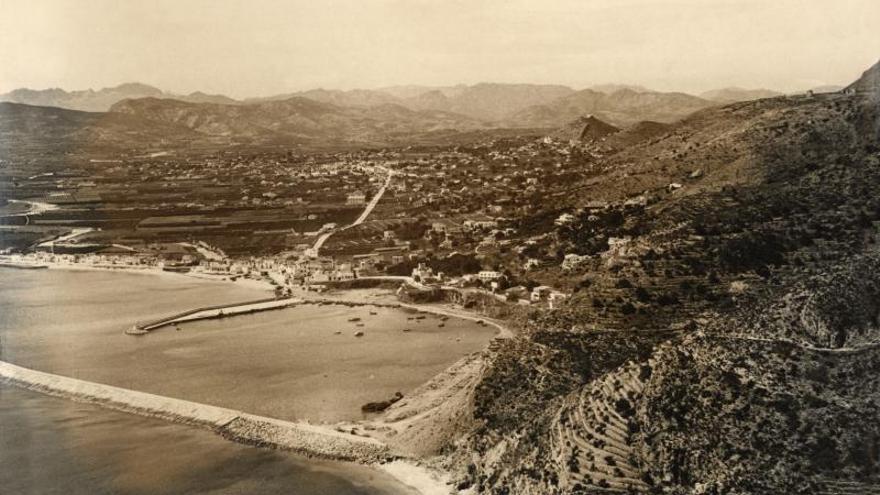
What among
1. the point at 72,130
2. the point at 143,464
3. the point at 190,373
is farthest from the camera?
the point at 72,130

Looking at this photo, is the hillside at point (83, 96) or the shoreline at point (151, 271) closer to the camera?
the shoreline at point (151, 271)

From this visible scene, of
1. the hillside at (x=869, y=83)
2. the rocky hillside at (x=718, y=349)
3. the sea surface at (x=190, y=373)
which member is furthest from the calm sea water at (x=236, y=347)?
the hillside at (x=869, y=83)

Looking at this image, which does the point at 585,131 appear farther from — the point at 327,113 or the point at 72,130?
the point at 327,113

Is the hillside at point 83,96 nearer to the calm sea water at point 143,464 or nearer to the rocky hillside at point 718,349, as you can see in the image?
the calm sea water at point 143,464

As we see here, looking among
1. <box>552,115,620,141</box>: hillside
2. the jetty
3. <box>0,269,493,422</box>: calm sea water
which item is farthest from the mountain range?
the jetty

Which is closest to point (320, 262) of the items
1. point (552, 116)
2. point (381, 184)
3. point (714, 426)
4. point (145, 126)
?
point (381, 184)

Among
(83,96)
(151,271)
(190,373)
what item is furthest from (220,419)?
(83,96)

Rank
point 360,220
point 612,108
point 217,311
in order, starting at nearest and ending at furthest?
point 217,311, point 360,220, point 612,108

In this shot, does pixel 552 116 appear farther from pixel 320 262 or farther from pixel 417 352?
pixel 417 352
